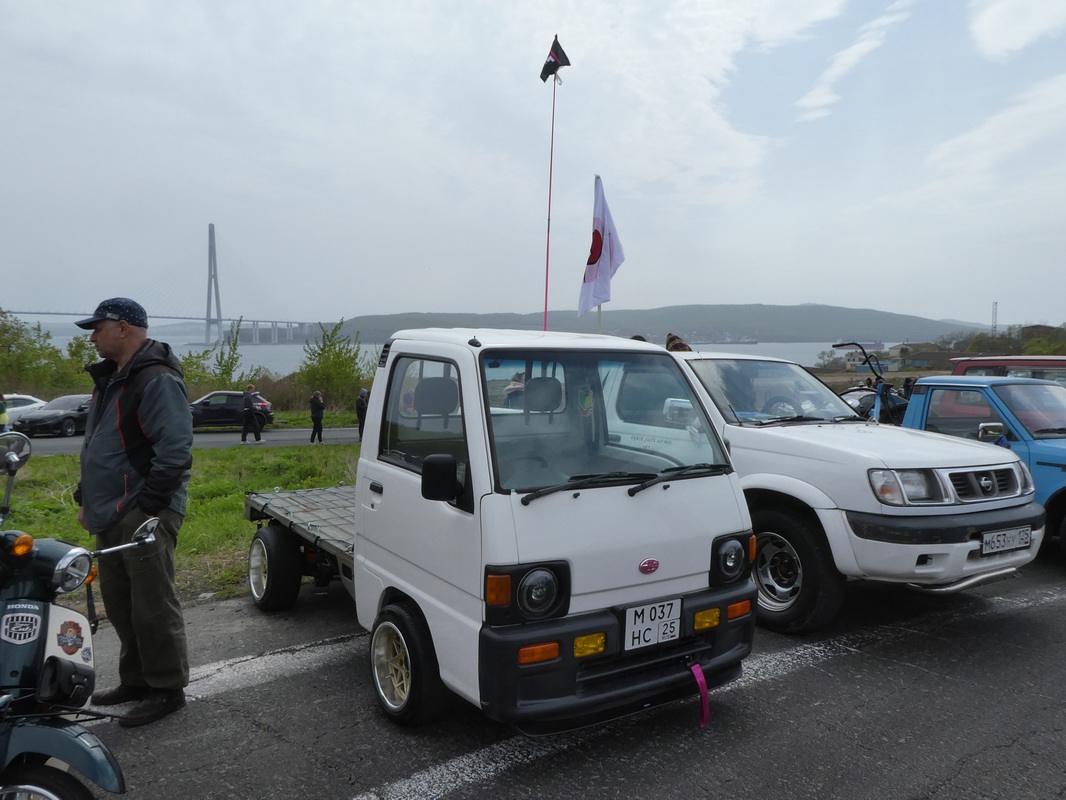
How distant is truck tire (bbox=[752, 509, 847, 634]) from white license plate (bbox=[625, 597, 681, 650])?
5.84 ft

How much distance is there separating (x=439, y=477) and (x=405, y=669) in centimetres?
112

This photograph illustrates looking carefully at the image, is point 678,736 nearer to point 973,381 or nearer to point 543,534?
point 543,534

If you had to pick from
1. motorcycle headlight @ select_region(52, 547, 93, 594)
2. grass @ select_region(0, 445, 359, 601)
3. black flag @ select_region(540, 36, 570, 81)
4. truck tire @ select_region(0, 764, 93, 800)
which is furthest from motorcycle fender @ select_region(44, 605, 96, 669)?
black flag @ select_region(540, 36, 570, 81)

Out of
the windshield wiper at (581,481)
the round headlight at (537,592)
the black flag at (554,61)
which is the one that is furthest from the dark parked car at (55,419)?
the round headlight at (537,592)

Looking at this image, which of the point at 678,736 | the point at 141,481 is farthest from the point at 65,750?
the point at 678,736

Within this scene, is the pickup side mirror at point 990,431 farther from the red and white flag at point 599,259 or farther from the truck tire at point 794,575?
the red and white flag at point 599,259

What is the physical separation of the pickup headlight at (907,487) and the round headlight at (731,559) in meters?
1.51

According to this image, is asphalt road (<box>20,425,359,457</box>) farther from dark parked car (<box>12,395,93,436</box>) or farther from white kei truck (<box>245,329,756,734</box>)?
white kei truck (<box>245,329,756,734</box>)

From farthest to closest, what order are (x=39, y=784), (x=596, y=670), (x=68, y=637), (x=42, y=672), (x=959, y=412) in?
(x=959, y=412) < (x=596, y=670) < (x=68, y=637) < (x=42, y=672) < (x=39, y=784)

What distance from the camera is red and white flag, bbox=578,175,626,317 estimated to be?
10898 mm

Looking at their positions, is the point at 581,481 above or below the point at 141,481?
above

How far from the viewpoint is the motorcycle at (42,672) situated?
2.32 m

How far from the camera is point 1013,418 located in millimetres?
6625

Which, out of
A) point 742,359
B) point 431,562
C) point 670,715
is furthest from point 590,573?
point 742,359
